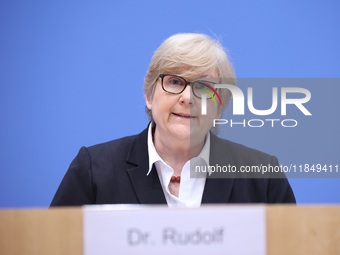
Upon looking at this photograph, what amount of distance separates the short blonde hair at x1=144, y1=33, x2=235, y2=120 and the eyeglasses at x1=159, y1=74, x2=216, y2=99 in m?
0.02

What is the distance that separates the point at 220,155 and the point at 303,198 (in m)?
0.62

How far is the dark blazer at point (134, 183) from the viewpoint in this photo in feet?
4.99

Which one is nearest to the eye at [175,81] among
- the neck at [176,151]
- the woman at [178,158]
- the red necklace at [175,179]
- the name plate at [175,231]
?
the woman at [178,158]

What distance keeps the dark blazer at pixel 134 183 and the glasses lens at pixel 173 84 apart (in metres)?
0.22

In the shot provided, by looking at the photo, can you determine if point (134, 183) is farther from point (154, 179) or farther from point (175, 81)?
point (175, 81)

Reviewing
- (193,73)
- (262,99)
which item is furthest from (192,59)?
(262,99)

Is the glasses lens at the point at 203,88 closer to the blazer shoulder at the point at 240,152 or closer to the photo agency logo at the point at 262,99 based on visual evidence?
the photo agency logo at the point at 262,99

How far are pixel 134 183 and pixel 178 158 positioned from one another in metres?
0.19

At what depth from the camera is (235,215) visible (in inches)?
28.0

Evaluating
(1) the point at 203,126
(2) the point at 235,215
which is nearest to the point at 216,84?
(1) the point at 203,126

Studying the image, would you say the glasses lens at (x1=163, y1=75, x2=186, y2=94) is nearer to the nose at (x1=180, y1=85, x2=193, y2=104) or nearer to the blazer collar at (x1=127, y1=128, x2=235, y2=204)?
the nose at (x1=180, y1=85, x2=193, y2=104)

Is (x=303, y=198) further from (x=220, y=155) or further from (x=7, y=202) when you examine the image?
(x=7, y=202)

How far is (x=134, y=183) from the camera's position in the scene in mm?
1542

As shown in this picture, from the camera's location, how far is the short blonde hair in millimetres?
1549
